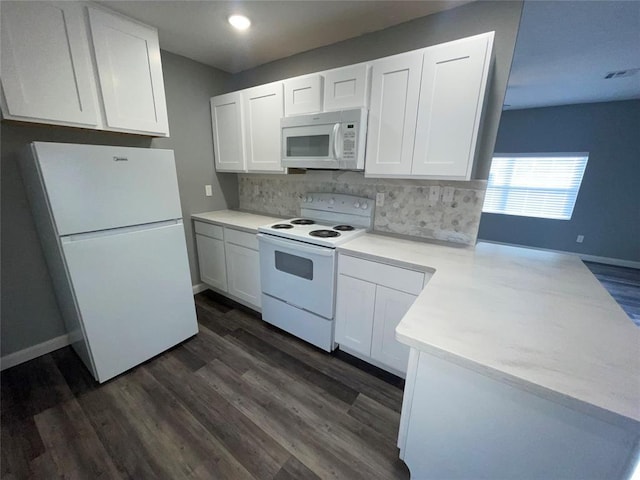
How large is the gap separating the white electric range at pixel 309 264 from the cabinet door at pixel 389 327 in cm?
35

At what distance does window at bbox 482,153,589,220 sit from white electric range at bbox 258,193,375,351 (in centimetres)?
366

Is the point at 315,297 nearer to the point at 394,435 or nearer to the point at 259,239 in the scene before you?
the point at 259,239

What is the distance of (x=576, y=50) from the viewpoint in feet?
7.30

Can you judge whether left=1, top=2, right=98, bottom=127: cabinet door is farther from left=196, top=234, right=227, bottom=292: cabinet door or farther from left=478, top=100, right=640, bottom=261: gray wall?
left=478, top=100, right=640, bottom=261: gray wall

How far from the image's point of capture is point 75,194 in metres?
1.44

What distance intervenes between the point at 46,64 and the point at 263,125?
53.7 inches

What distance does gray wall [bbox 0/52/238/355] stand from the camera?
169 cm

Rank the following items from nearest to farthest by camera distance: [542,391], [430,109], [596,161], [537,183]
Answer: [542,391] → [430,109] → [596,161] → [537,183]

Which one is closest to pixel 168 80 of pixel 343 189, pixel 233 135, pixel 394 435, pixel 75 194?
pixel 233 135

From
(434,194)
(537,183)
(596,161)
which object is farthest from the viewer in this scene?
(537,183)

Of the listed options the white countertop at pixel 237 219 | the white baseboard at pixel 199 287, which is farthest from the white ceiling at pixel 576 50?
the white baseboard at pixel 199 287

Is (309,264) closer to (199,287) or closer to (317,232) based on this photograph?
(317,232)

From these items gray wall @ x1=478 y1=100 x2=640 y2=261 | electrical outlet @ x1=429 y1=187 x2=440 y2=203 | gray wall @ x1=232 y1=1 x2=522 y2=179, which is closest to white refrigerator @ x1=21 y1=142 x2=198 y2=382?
gray wall @ x1=232 y1=1 x2=522 y2=179

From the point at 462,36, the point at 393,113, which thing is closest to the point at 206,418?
the point at 393,113
